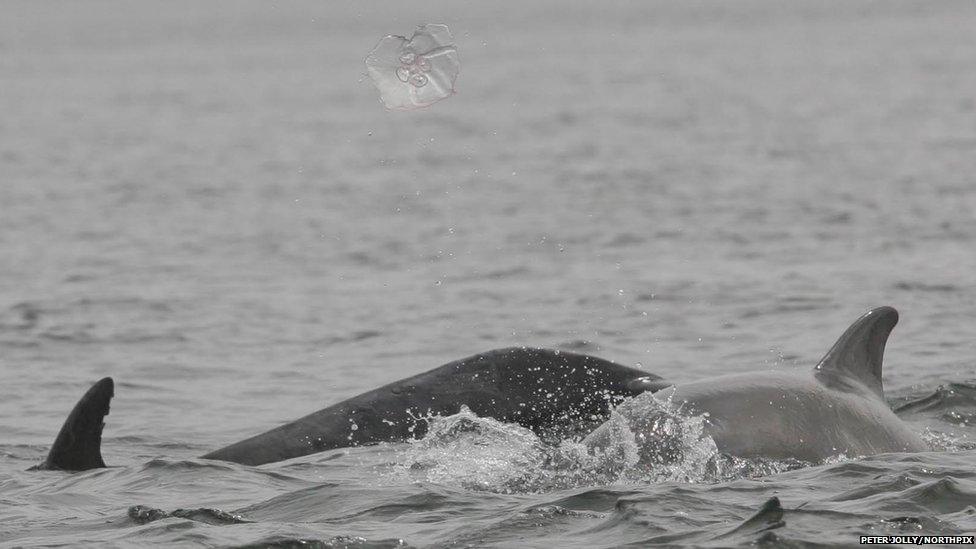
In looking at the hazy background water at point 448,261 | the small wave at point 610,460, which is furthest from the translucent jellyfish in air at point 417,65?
the hazy background water at point 448,261

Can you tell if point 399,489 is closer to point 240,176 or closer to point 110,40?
point 240,176

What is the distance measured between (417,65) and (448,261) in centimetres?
1015

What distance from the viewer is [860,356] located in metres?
9.83

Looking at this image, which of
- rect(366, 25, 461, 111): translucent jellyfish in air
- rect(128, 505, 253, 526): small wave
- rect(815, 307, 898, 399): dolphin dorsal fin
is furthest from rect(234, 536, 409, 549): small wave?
rect(815, 307, 898, 399): dolphin dorsal fin

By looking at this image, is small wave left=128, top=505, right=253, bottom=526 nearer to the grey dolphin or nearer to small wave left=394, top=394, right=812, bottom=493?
small wave left=394, top=394, right=812, bottom=493

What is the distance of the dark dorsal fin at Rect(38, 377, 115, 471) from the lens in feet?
32.4

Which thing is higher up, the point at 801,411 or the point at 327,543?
the point at 801,411

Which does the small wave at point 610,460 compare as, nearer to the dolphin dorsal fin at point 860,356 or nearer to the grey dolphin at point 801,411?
the grey dolphin at point 801,411

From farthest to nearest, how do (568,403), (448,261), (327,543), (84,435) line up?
1. (448,261)
2. (568,403)
3. (84,435)
4. (327,543)

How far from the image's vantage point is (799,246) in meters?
19.8

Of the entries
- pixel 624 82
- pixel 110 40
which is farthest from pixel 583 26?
pixel 624 82

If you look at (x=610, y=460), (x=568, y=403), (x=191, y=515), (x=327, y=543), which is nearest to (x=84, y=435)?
(x=191, y=515)

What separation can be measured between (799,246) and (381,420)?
10.3 metres

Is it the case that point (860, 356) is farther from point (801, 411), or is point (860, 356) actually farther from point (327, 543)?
point (327, 543)
